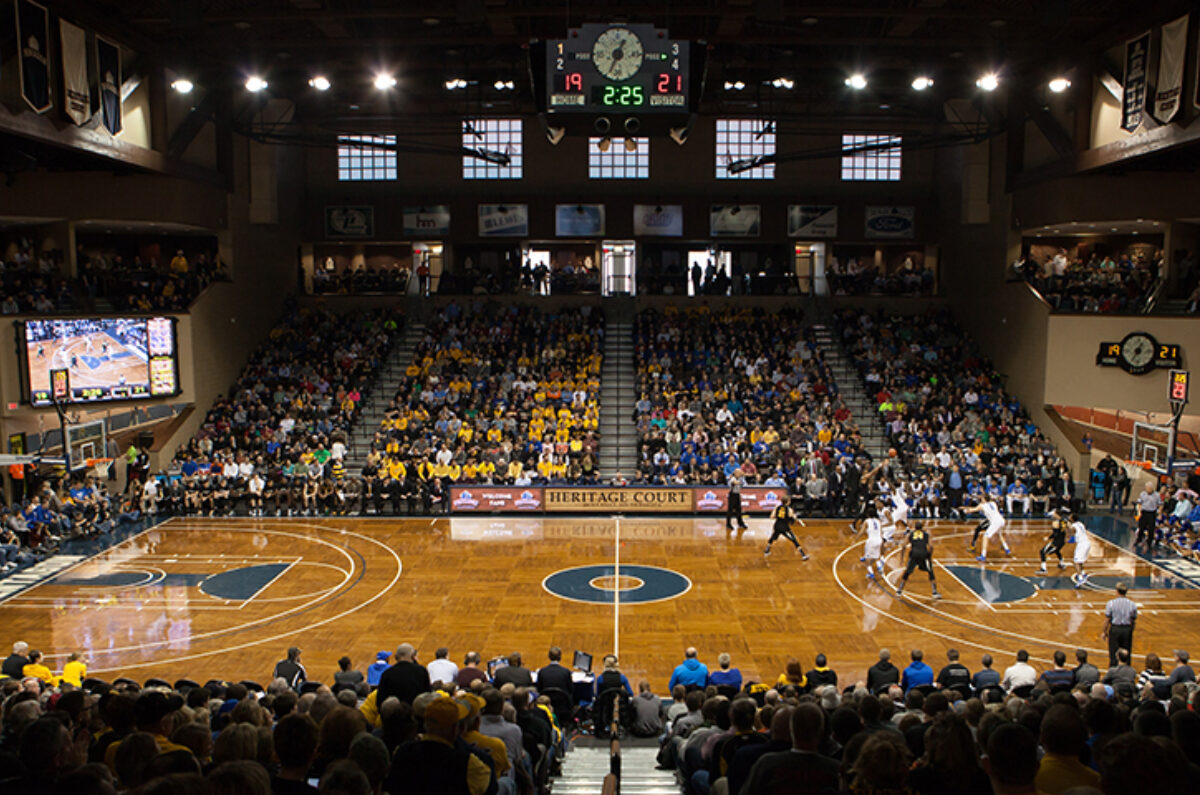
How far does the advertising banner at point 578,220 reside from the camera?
3866cm

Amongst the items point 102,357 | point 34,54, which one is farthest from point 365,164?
point 34,54

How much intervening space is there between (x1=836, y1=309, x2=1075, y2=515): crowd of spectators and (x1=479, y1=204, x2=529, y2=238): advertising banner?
1306 cm

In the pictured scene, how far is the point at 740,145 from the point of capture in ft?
127

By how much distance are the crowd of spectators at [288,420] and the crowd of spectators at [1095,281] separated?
21.9 m

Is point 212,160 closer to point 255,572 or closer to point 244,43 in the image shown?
point 244,43

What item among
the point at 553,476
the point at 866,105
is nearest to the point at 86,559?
the point at 553,476

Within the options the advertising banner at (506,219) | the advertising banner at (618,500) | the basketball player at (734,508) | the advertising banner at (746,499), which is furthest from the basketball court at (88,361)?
the basketball player at (734,508)

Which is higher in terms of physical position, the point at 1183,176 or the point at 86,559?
the point at 1183,176

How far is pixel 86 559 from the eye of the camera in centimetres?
2145

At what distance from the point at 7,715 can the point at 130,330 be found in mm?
22426

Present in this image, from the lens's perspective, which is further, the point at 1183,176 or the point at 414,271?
the point at 414,271

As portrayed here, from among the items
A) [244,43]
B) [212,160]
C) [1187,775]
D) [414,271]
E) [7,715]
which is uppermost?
[244,43]

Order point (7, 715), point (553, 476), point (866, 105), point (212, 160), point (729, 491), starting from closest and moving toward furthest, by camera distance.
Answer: point (7, 715), point (729, 491), point (553, 476), point (212, 160), point (866, 105)

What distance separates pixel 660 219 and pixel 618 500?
646 inches
